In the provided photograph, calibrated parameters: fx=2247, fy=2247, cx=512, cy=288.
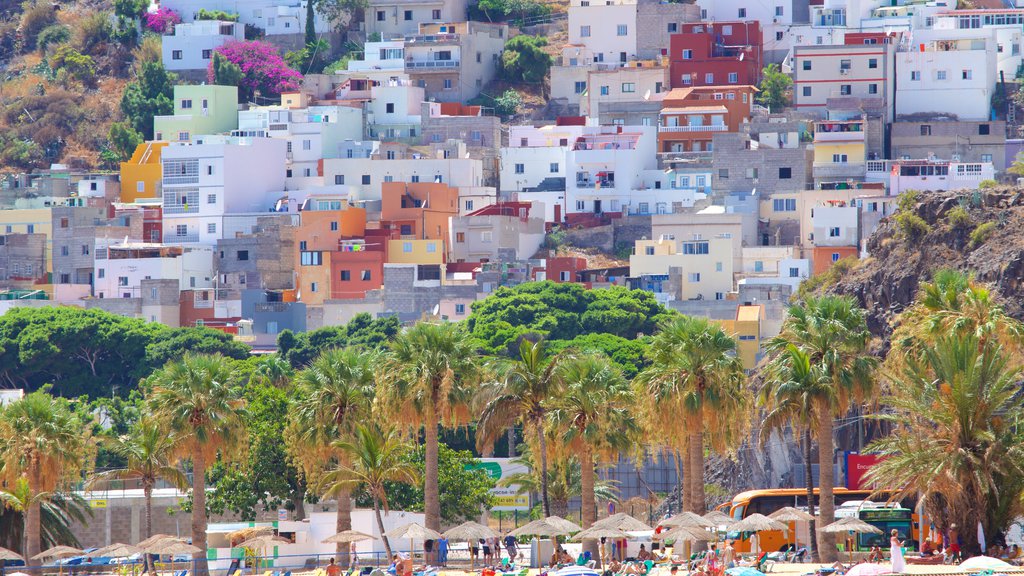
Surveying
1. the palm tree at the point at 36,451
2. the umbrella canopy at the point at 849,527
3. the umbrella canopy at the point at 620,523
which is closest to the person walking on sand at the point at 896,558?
the umbrella canopy at the point at 849,527

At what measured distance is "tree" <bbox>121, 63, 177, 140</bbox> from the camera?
489 ft

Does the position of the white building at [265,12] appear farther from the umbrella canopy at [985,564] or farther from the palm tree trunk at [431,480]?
the umbrella canopy at [985,564]

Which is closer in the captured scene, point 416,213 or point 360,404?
point 360,404

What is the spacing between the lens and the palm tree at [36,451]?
6178 cm

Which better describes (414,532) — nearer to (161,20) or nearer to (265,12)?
(265,12)

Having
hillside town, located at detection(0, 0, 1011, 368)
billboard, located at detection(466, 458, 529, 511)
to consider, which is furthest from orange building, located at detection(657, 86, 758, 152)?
billboard, located at detection(466, 458, 529, 511)

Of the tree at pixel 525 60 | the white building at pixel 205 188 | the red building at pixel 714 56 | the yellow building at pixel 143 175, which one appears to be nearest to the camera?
the white building at pixel 205 188

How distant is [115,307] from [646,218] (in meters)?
30.3

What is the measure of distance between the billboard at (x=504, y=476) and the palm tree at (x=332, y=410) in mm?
11958

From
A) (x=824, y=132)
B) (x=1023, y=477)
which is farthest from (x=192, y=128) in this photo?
(x=1023, y=477)

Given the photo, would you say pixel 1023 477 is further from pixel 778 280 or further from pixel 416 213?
pixel 416 213

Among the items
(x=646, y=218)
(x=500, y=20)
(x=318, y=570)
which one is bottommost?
(x=318, y=570)

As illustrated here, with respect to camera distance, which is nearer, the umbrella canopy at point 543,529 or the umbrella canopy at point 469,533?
the umbrella canopy at point 543,529

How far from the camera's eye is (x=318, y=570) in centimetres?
6256
